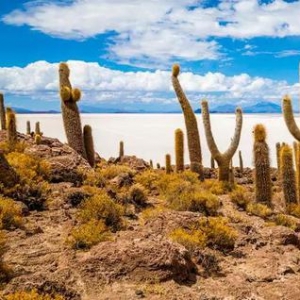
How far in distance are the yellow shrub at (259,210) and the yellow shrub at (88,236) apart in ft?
21.5

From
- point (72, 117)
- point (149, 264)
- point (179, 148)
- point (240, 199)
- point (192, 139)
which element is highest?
point (72, 117)

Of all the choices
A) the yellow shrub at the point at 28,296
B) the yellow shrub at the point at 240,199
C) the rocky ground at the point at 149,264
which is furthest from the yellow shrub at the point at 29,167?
the yellow shrub at the point at 28,296

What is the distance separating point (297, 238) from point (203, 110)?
10.3m

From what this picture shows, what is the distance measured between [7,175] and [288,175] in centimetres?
Answer: 957

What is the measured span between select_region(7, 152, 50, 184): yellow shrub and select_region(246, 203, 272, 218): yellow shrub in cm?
654

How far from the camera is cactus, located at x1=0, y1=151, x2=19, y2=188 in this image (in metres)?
12.0

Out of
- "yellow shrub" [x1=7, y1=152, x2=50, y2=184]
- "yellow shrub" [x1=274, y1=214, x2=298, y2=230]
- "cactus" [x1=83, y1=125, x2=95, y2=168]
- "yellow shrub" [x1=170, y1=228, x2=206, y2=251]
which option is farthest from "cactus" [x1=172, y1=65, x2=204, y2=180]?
"yellow shrub" [x1=170, y1=228, x2=206, y2=251]

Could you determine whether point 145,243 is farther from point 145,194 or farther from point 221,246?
point 145,194

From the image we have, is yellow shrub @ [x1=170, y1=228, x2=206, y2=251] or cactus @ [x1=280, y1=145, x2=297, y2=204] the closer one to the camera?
yellow shrub @ [x1=170, y1=228, x2=206, y2=251]

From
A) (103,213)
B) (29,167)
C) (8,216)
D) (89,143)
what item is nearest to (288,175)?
(103,213)

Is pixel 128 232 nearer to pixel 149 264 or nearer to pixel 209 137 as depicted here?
pixel 149 264

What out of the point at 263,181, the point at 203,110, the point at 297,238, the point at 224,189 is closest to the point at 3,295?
the point at 297,238

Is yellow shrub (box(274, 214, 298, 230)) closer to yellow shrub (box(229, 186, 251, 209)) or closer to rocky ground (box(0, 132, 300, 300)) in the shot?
yellow shrub (box(229, 186, 251, 209))

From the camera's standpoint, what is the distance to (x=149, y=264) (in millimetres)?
8016
